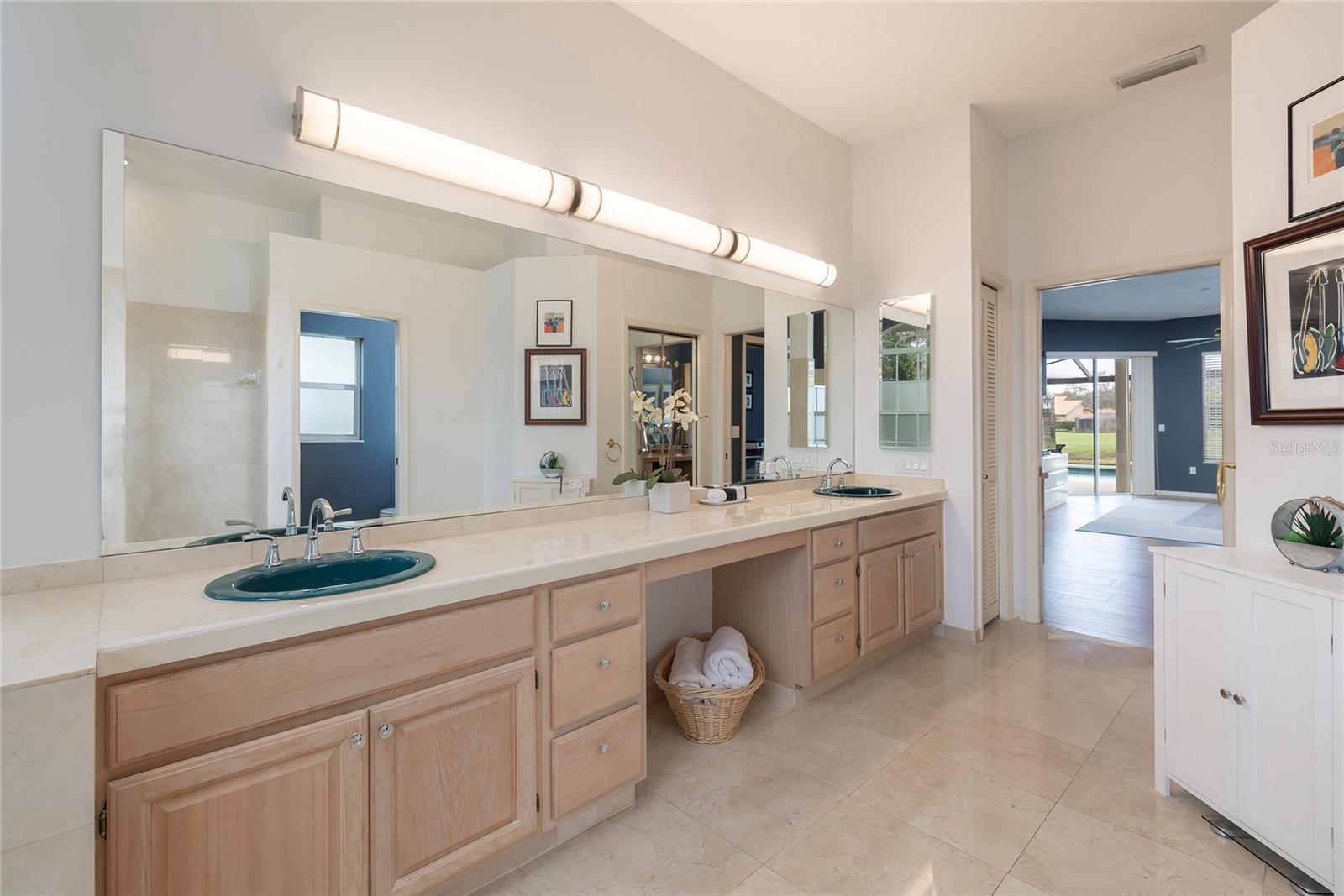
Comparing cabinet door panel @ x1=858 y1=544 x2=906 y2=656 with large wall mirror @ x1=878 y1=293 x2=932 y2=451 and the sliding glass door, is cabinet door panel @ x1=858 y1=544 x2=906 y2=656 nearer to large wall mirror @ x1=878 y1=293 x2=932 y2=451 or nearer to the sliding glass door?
large wall mirror @ x1=878 y1=293 x2=932 y2=451

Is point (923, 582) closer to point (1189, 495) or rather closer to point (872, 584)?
point (872, 584)

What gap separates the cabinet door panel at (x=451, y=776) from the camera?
52.3 inches

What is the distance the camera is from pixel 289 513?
1656mm

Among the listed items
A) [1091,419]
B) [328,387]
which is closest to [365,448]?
[328,387]

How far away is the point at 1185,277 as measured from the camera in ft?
19.7

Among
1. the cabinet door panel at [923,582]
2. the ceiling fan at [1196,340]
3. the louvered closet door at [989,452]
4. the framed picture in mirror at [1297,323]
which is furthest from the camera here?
the ceiling fan at [1196,340]

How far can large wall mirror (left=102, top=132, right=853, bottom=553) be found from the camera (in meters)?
1.48

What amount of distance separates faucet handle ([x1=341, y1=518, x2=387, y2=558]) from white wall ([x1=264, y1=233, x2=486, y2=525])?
0.09 metres

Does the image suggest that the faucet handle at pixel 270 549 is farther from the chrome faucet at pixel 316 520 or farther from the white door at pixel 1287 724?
the white door at pixel 1287 724

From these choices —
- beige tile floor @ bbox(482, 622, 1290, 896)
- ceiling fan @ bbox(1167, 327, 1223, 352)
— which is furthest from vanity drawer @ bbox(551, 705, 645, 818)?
ceiling fan @ bbox(1167, 327, 1223, 352)

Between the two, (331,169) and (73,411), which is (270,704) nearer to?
(73,411)

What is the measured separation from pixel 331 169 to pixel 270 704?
1.46 m

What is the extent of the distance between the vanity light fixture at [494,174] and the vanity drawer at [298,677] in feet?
4.42

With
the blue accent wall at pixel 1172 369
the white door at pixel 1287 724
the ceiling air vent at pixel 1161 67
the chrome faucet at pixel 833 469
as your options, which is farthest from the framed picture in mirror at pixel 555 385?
the blue accent wall at pixel 1172 369
